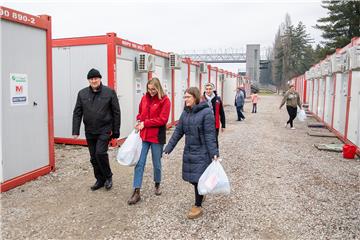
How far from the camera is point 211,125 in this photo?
389 centimetres

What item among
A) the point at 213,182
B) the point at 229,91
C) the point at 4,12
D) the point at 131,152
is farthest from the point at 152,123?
the point at 229,91

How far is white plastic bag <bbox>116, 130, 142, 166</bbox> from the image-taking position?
14.5 ft

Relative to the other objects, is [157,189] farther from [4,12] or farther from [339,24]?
[339,24]

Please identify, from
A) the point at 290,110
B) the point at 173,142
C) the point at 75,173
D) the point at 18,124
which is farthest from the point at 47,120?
the point at 290,110

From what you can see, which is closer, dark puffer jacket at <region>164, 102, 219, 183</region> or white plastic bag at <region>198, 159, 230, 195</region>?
white plastic bag at <region>198, 159, 230, 195</region>

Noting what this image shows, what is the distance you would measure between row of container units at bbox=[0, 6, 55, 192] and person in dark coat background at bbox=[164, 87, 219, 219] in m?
2.75

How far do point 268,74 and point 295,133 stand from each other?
76795mm

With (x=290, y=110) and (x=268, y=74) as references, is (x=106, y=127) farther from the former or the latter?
(x=268, y=74)

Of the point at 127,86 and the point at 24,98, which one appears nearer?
the point at 24,98

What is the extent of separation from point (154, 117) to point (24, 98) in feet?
7.44

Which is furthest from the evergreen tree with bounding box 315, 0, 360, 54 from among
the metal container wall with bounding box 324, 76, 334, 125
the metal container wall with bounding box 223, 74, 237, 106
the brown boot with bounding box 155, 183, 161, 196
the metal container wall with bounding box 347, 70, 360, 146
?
the brown boot with bounding box 155, 183, 161, 196

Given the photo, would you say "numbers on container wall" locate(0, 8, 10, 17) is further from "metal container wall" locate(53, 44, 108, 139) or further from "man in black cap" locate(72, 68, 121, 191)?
"metal container wall" locate(53, 44, 108, 139)

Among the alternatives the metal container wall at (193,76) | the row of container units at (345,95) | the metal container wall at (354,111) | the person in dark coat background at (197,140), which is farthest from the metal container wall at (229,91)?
the person in dark coat background at (197,140)

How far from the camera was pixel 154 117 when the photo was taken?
4449 mm
